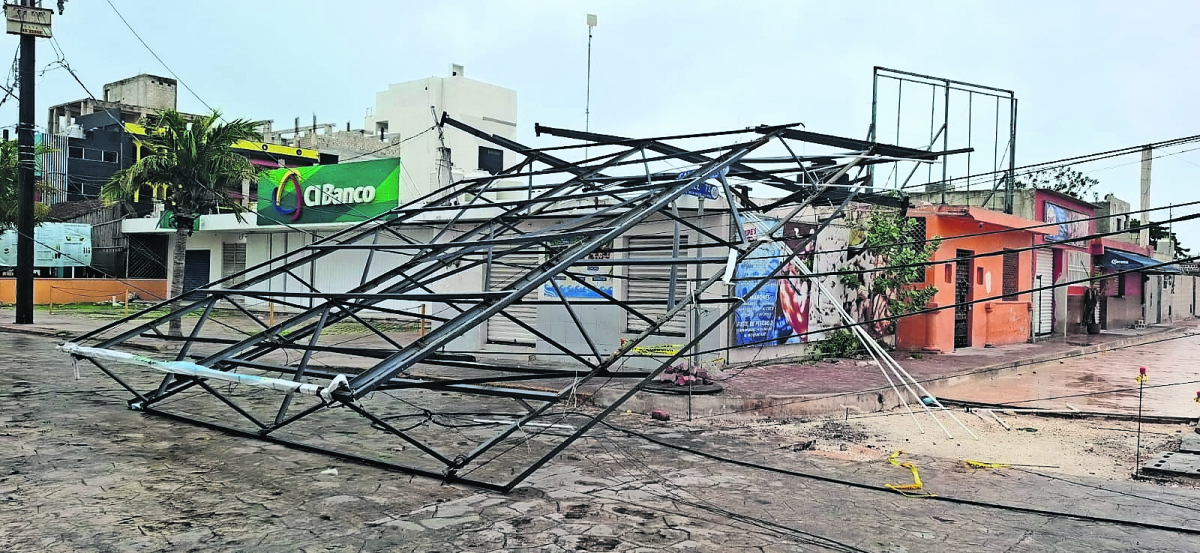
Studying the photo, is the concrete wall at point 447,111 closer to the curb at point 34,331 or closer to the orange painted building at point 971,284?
the curb at point 34,331

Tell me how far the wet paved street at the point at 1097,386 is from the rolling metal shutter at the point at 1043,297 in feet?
9.94

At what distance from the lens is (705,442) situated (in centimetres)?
945

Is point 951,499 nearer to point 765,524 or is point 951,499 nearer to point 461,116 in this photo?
point 765,524

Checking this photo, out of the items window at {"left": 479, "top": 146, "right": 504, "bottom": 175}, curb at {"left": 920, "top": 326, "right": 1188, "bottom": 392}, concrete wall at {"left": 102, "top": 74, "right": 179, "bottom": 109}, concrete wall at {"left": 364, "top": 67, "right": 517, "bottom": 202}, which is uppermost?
concrete wall at {"left": 102, "top": 74, "right": 179, "bottom": 109}

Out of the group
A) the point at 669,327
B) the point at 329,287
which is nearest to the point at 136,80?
the point at 329,287

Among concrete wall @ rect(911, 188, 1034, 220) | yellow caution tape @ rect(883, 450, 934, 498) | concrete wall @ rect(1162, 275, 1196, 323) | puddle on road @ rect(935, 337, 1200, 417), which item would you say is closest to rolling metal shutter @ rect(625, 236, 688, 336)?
puddle on road @ rect(935, 337, 1200, 417)

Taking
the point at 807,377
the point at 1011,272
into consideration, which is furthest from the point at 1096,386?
the point at 1011,272

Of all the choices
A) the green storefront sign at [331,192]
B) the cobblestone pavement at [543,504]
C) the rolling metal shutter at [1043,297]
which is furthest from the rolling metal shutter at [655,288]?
→ the rolling metal shutter at [1043,297]

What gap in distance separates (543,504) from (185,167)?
16.7m

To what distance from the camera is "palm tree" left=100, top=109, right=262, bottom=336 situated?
65.2 ft

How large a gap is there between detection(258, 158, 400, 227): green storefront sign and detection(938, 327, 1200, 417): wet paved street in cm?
1819

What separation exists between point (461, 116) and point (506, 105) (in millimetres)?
2923

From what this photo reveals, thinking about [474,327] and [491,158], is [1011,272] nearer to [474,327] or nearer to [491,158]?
[491,158]

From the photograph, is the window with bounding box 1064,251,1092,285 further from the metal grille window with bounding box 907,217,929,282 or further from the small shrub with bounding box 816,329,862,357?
the small shrub with bounding box 816,329,862,357
